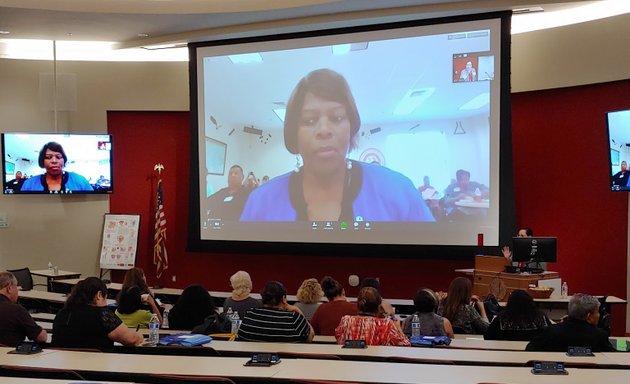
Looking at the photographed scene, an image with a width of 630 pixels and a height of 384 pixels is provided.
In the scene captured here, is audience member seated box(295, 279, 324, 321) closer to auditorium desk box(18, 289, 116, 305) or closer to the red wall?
auditorium desk box(18, 289, 116, 305)

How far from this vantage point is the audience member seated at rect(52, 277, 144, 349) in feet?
14.6

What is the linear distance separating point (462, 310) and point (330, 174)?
4.04 meters

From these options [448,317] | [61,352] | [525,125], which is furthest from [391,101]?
[61,352]

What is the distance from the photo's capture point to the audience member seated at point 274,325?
471 centimetres

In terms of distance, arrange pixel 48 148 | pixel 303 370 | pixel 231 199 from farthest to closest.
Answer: pixel 48 148 → pixel 231 199 → pixel 303 370

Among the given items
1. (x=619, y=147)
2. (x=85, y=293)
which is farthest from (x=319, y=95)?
(x=85, y=293)

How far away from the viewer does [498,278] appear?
25.4ft

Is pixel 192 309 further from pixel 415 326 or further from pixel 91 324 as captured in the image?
pixel 415 326

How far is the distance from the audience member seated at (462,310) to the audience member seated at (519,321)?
49cm

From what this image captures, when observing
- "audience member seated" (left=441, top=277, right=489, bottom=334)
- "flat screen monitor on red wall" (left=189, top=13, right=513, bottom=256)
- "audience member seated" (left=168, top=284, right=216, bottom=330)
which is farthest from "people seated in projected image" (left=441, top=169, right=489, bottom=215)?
"audience member seated" (left=168, top=284, right=216, bottom=330)

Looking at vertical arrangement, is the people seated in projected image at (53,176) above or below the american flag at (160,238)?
above

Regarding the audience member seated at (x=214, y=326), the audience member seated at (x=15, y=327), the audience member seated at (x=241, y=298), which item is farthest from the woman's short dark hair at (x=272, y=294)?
the audience member seated at (x=15, y=327)

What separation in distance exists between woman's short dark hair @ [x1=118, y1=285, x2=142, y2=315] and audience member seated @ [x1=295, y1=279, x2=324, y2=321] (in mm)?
1413

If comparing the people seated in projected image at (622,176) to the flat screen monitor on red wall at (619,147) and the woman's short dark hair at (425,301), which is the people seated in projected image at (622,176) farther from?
the woman's short dark hair at (425,301)
